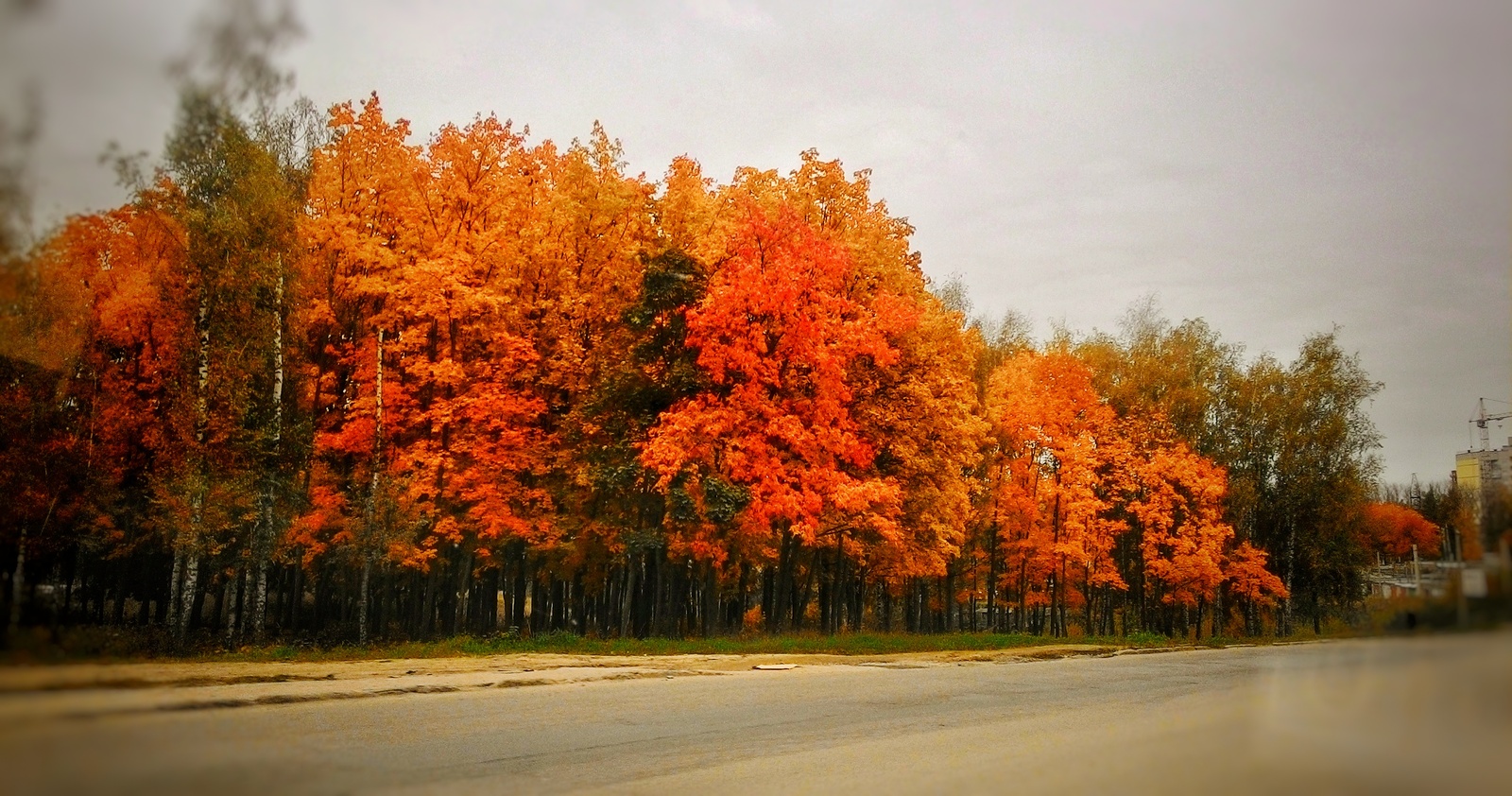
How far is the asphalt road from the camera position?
272cm

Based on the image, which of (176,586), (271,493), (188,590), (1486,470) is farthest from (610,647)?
(1486,470)

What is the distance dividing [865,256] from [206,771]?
27.6 meters

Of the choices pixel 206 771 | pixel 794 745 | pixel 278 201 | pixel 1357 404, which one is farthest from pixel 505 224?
pixel 1357 404

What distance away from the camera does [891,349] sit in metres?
27.3

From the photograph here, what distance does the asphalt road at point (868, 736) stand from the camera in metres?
2.72

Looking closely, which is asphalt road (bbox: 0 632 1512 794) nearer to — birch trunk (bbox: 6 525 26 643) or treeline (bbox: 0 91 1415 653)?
birch trunk (bbox: 6 525 26 643)

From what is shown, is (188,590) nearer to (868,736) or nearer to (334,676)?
(334,676)

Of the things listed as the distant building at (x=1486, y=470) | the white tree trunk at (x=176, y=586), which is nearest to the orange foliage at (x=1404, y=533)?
the distant building at (x=1486, y=470)

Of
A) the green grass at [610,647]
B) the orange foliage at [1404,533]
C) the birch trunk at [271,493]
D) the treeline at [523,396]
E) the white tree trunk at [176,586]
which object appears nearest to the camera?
the orange foliage at [1404,533]

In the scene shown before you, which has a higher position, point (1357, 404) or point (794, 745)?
point (1357, 404)

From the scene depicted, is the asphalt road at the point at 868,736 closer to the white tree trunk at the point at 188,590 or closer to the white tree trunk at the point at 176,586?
the white tree trunk at the point at 188,590

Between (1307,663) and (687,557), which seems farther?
(687,557)

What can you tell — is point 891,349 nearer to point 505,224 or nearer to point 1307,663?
point 505,224

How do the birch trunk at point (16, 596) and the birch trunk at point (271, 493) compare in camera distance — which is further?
the birch trunk at point (271, 493)
